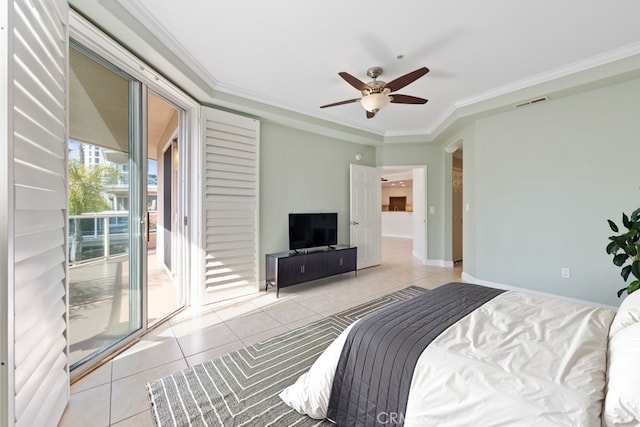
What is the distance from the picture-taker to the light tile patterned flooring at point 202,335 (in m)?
1.57

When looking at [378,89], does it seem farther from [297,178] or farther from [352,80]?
[297,178]

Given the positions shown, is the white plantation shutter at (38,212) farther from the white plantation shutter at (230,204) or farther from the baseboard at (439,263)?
the baseboard at (439,263)

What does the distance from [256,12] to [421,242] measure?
16.8 feet

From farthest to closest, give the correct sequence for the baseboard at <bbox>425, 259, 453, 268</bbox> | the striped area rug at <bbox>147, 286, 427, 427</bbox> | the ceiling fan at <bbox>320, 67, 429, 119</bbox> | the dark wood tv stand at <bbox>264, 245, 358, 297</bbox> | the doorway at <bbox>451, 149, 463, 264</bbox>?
the doorway at <bbox>451, 149, 463, 264</bbox> → the baseboard at <bbox>425, 259, 453, 268</bbox> → the dark wood tv stand at <bbox>264, 245, 358, 297</bbox> → the ceiling fan at <bbox>320, 67, 429, 119</bbox> → the striped area rug at <bbox>147, 286, 427, 427</bbox>

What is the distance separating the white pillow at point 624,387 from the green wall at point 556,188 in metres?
2.79

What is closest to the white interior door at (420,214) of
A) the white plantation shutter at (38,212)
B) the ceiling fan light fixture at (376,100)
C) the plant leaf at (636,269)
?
the ceiling fan light fixture at (376,100)

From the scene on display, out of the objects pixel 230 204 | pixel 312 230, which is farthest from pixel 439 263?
pixel 230 204

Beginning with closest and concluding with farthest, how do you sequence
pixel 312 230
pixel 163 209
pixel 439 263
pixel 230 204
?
pixel 230 204 → pixel 312 230 → pixel 163 209 → pixel 439 263

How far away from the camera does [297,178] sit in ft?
13.7

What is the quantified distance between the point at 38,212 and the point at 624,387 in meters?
2.30

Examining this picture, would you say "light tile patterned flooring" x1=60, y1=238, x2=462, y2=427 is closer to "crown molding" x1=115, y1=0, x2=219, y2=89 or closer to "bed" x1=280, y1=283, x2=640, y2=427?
"bed" x1=280, y1=283, x2=640, y2=427

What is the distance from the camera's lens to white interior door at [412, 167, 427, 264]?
5437 millimetres

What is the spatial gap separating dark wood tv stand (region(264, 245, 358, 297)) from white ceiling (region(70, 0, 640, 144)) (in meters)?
2.12

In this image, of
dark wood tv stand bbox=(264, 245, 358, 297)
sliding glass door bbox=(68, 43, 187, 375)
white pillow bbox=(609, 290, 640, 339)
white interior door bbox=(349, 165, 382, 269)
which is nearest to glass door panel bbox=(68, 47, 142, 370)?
sliding glass door bbox=(68, 43, 187, 375)
